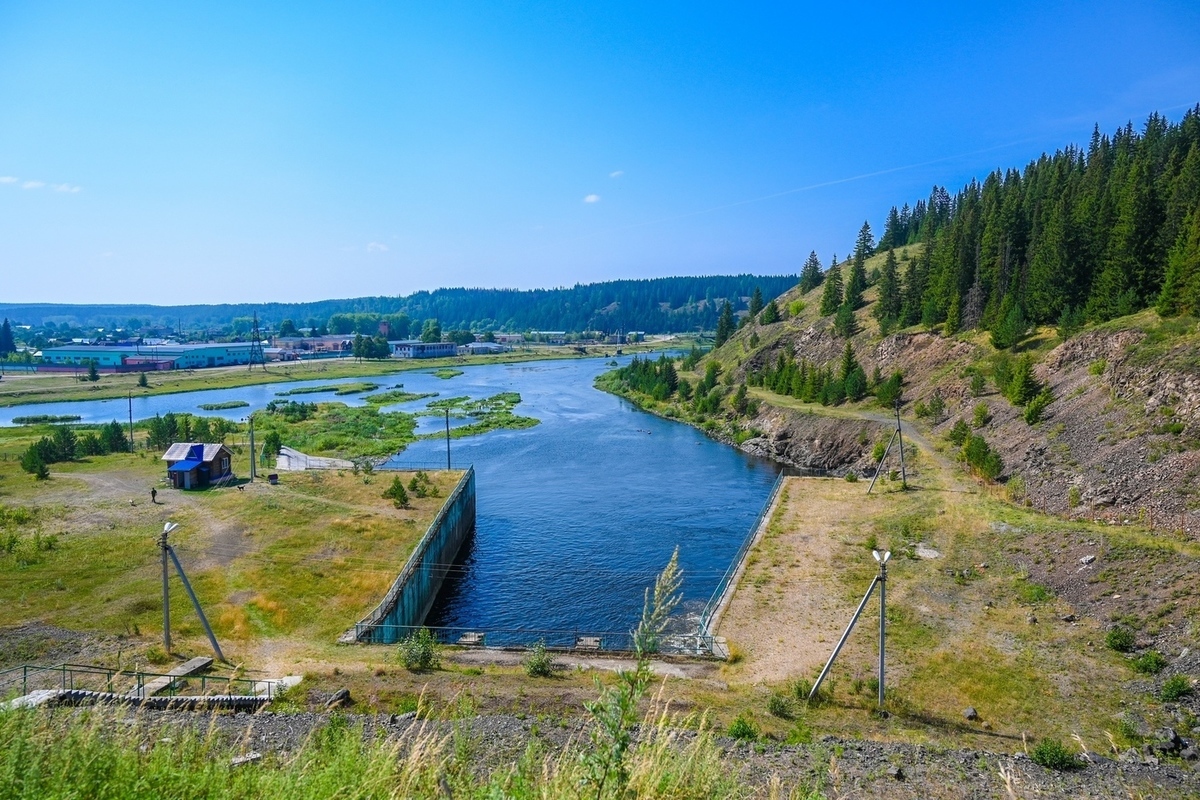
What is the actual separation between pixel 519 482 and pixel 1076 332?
4854 cm

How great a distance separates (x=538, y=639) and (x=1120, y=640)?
2304cm

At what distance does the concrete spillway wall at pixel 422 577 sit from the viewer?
28.4 m

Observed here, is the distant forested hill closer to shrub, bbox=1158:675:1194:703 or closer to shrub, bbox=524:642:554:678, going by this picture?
shrub, bbox=1158:675:1194:703

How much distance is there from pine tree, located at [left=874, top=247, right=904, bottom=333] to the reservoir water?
94.5ft

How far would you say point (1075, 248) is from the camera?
197 feet

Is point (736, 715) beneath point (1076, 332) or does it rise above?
beneath

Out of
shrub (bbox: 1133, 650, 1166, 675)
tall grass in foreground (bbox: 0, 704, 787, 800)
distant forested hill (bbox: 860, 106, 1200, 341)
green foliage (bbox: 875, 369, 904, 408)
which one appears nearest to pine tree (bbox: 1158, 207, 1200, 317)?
distant forested hill (bbox: 860, 106, 1200, 341)

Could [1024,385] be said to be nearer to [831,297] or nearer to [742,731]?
[742,731]

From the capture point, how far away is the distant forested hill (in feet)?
175

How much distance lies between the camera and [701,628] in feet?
95.6

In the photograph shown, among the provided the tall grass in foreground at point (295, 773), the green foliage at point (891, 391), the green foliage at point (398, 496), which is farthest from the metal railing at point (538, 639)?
the green foliage at point (891, 391)

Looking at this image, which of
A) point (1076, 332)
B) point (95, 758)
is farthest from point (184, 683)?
point (1076, 332)

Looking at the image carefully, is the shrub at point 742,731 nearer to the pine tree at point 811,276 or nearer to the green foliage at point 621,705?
the green foliage at point 621,705

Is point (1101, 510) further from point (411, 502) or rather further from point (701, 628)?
point (411, 502)
